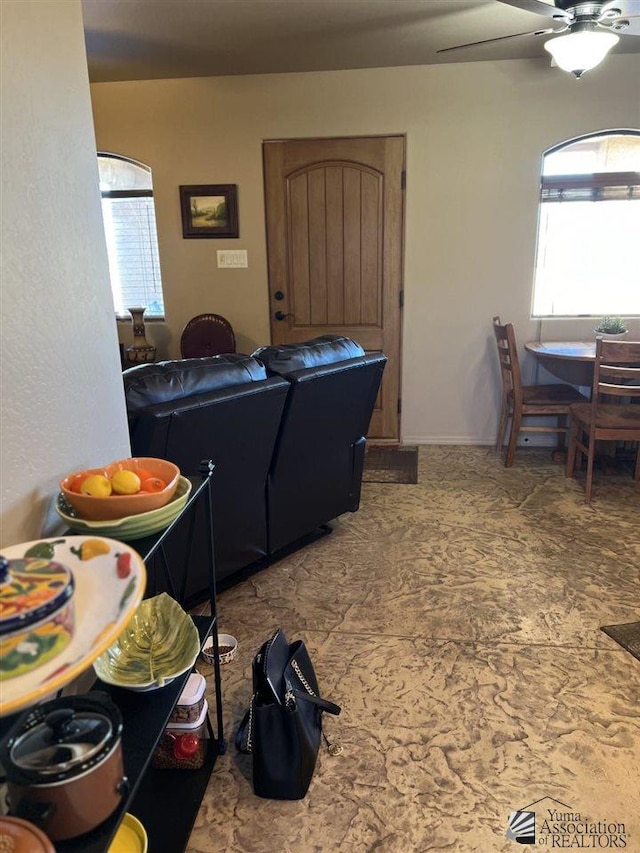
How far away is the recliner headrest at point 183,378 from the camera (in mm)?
1873

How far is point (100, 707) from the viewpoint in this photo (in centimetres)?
98

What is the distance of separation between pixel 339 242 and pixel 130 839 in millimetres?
3876

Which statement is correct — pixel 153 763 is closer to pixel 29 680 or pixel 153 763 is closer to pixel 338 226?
pixel 29 680

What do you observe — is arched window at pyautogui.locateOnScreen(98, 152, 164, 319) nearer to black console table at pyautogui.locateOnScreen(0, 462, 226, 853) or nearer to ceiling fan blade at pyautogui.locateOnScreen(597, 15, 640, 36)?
ceiling fan blade at pyautogui.locateOnScreen(597, 15, 640, 36)

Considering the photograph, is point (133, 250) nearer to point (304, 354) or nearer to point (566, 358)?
point (304, 354)

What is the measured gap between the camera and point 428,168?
4.13 m

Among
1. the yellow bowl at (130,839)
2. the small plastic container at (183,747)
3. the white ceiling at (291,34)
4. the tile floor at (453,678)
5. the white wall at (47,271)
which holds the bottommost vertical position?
the tile floor at (453,678)

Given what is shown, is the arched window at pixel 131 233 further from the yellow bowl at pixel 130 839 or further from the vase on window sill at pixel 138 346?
the yellow bowl at pixel 130 839

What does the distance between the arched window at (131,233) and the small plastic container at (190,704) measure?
12.1 ft

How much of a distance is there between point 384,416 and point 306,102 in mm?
2346

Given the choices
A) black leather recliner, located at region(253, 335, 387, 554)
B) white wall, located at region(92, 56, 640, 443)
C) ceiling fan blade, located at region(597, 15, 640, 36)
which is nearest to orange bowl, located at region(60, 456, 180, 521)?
black leather recliner, located at region(253, 335, 387, 554)

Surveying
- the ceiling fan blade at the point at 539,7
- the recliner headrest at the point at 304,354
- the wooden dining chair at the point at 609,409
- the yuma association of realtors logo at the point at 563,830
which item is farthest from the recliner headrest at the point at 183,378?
the wooden dining chair at the point at 609,409

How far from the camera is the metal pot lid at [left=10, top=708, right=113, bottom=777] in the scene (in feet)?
2.83

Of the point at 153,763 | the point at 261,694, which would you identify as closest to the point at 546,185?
the point at 261,694
